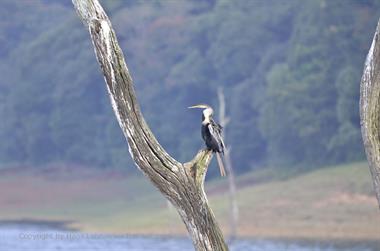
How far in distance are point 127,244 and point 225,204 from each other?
30.0 feet

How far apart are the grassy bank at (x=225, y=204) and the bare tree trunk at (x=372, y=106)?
32.2 metres

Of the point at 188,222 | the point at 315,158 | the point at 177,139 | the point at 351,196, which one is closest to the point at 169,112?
the point at 177,139

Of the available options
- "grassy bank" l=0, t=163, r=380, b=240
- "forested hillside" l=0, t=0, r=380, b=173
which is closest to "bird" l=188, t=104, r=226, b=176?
"grassy bank" l=0, t=163, r=380, b=240

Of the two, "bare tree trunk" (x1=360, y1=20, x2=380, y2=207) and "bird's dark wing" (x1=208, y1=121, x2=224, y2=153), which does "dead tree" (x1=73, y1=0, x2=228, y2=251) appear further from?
"bird's dark wing" (x1=208, y1=121, x2=224, y2=153)

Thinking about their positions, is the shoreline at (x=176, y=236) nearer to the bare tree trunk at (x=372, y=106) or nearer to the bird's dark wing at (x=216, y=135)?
the bird's dark wing at (x=216, y=135)

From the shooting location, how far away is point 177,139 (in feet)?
192

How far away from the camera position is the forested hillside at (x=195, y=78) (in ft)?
165

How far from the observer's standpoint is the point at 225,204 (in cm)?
4725

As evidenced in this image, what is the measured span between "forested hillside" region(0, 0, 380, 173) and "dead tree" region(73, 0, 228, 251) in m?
39.7

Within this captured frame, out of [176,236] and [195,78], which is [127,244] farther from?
[195,78]

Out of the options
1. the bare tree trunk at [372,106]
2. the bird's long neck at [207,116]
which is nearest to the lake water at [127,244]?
the bird's long neck at [207,116]

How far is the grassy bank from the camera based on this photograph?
140 feet

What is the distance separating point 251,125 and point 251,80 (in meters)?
2.36

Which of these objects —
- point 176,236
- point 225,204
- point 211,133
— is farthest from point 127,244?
point 211,133
